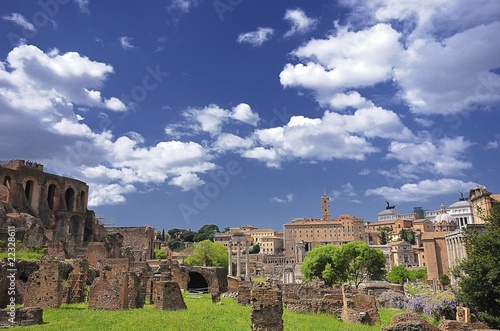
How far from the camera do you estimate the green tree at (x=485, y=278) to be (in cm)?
1831

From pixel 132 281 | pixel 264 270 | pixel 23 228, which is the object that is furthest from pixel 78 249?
pixel 264 270

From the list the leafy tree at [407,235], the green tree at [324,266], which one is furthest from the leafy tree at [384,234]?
the green tree at [324,266]

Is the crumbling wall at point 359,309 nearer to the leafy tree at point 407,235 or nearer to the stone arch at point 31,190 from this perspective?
the stone arch at point 31,190

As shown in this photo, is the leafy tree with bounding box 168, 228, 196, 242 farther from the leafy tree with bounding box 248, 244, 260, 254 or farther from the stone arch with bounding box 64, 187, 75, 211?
the stone arch with bounding box 64, 187, 75, 211

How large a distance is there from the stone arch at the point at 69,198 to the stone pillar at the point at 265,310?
51.9 m

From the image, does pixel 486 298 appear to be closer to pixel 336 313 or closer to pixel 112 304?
pixel 336 313

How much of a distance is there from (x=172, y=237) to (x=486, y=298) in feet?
431

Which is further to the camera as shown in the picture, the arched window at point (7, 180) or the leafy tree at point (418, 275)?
the leafy tree at point (418, 275)

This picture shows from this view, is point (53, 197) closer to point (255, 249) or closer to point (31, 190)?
point (31, 190)

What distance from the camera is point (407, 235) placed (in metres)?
137

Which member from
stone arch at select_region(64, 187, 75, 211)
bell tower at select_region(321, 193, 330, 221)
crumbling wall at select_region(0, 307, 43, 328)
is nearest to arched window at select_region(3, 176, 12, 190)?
stone arch at select_region(64, 187, 75, 211)

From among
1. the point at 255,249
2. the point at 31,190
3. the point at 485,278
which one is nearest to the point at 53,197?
the point at 31,190

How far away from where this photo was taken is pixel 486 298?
19156mm

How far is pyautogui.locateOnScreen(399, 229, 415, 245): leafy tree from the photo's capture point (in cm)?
13500
